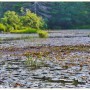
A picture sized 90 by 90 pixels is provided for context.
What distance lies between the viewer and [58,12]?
8633mm

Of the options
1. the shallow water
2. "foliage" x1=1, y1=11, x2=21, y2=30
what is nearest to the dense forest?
"foliage" x1=1, y1=11, x2=21, y2=30

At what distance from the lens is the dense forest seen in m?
8.53

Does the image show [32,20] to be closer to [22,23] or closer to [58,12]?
[22,23]

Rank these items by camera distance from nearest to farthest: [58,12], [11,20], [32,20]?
[58,12]
[32,20]
[11,20]

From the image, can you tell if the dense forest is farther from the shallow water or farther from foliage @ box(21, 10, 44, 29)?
the shallow water

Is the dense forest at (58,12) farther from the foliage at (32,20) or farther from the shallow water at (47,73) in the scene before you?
the shallow water at (47,73)

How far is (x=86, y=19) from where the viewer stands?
8719mm

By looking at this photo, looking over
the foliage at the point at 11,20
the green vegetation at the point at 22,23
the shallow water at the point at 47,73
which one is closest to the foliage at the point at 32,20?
the green vegetation at the point at 22,23

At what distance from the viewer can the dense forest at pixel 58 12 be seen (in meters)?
8.53

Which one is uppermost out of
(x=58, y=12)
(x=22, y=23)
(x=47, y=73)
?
(x=58, y=12)

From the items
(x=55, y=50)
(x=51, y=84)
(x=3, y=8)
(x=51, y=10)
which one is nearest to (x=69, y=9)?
(x=51, y=10)

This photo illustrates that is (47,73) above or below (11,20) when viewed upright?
below

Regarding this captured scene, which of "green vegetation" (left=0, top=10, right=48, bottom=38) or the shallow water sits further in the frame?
"green vegetation" (left=0, top=10, right=48, bottom=38)

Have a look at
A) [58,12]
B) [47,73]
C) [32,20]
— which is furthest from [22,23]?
[47,73]
